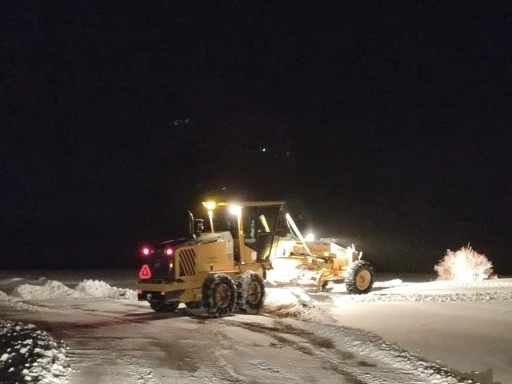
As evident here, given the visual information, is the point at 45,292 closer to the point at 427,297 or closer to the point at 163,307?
the point at 163,307

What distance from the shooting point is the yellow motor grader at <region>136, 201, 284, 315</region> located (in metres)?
18.9

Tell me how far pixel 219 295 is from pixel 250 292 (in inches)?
48.3

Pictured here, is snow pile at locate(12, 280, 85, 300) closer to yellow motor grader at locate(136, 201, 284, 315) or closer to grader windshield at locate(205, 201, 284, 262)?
yellow motor grader at locate(136, 201, 284, 315)

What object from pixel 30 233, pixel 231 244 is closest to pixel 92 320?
pixel 231 244

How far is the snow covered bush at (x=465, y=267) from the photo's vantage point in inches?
1332

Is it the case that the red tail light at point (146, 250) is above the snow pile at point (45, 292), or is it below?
above

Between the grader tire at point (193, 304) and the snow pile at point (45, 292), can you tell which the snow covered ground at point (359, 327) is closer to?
the snow pile at point (45, 292)

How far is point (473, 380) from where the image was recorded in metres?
11.1

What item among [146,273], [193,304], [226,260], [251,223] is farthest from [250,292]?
→ [146,273]

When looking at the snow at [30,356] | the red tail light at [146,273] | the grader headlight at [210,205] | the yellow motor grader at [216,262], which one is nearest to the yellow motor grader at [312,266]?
the yellow motor grader at [216,262]

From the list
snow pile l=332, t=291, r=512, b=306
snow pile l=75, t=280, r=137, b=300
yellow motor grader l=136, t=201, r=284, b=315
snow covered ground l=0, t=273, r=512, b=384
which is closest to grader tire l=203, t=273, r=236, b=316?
yellow motor grader l=136, t=201, r=284, b=315

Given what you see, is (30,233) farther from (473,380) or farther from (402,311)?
(473,380)

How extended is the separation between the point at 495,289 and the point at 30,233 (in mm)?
75583

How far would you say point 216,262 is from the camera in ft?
65.4
